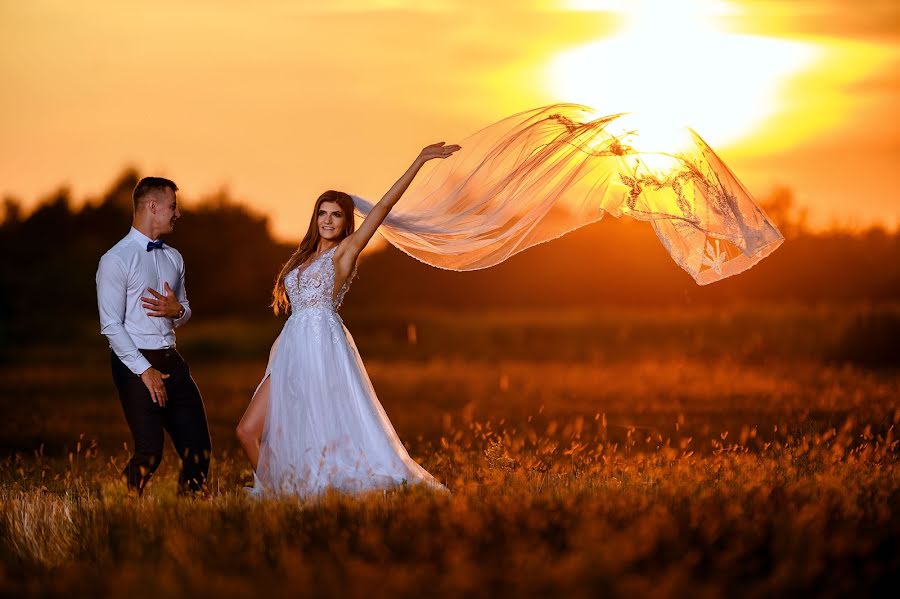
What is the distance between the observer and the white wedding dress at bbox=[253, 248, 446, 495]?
30.9 ft

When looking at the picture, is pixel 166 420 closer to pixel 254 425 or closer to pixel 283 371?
pixel 254 425

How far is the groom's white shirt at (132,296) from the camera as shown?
8688mm

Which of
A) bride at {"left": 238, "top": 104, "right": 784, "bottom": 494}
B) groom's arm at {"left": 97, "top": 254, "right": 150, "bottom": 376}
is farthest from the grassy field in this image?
groom's arm at {"left": 97, "top": 254, "right": 150, "bottom": 376}

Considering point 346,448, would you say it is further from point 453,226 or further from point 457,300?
point 457,300

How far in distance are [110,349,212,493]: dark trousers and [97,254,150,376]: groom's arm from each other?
11 centimetres

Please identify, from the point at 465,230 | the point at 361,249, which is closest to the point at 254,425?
the point at 361,249

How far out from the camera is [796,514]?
7.71 m

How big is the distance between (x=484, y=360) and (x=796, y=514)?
23.9 metres

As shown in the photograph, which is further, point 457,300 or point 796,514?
point 457,300

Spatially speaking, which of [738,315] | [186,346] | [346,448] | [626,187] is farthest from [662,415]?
[186,346]

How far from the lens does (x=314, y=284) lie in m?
9.56

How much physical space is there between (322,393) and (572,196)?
8.80ft

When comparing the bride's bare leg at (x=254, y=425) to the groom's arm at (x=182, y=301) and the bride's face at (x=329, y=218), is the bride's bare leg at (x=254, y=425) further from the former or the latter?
the bride's face at (x=329, y=218)

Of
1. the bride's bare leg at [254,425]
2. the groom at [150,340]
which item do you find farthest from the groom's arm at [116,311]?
the bride's bare leg at [254,425]
